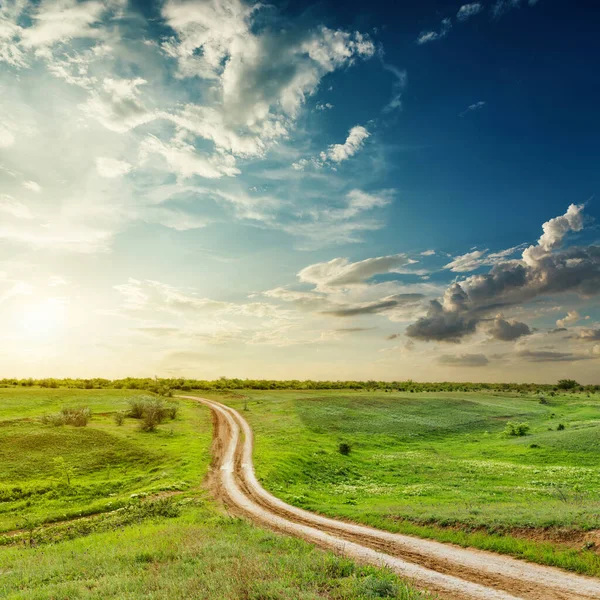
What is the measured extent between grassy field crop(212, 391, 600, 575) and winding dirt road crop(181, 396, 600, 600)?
103 cm

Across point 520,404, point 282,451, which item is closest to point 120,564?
point 282,451

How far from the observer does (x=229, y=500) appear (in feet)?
95.3

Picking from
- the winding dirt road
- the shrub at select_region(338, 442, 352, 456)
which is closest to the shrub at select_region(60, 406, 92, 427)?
the winding dirt road

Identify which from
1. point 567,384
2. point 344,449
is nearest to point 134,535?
point 344,449

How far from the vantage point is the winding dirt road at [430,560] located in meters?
13.6

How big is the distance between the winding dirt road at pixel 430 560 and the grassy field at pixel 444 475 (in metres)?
1.03

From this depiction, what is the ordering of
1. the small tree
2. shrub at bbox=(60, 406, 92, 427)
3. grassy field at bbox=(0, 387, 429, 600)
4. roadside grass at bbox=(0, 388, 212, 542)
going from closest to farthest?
grassy field at bbox=(0, 387, 429, 600)
roadside grass at bbox=(0, 388, 212, 542)
shrub at bbox=(60, 406, 92, 427)
the small tree

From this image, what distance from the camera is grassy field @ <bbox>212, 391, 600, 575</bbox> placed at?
60.0ft

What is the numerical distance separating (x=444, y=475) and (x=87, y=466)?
3446 cm

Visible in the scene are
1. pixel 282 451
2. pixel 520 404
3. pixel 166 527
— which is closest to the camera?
pixel 166 527

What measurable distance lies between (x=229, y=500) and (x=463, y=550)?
17.3 meters

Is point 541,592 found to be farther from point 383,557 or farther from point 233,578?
point 233,578

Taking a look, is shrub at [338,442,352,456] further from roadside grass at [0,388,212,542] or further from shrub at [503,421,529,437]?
shrub at [503,421,529,437]

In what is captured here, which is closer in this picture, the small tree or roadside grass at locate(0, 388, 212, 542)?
roadside grass at locate(0, 388, 212, 542)
